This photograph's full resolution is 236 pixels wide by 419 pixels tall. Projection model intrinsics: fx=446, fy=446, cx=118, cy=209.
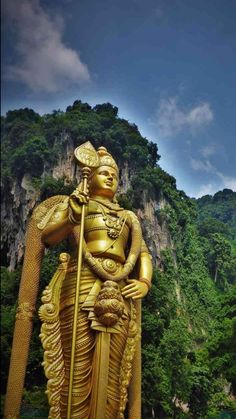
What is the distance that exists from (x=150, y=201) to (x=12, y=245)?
593 cm

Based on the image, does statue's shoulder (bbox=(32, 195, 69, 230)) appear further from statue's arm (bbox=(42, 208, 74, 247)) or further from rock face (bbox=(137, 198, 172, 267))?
rock face (bbox=(137, 198, 172, 267))

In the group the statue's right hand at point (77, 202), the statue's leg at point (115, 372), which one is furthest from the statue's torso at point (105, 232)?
the statue's leg at point (115, 372)

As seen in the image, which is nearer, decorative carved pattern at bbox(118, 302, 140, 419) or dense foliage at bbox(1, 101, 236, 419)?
decorative carved pattern at bbox(118, 302, 140, 419)

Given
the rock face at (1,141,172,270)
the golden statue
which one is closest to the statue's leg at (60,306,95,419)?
the golden statue

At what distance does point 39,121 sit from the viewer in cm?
1775

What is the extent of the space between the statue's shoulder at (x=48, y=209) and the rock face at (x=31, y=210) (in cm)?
829

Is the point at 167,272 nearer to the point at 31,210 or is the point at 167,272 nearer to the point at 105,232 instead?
the point at 31,210

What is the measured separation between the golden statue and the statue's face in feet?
0.48

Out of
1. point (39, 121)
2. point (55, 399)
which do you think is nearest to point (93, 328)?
point (55, 399)

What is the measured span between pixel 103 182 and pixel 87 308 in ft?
5.14

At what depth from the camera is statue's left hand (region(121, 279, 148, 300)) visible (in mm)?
4387

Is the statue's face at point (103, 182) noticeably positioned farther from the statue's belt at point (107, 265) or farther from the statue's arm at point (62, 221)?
the statue's belt at point (107, 265)

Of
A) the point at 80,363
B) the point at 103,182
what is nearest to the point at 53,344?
the point at 80,363

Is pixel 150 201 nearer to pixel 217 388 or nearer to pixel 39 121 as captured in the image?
pixel 39 121
